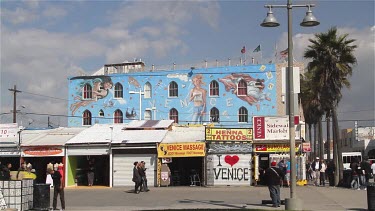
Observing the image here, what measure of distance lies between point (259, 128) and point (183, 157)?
5326 millimetres

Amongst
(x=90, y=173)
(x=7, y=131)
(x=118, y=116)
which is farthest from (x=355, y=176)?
(x=118, y=116)

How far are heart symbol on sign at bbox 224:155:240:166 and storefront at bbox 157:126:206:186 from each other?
140 centimetres

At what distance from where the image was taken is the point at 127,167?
33250mm

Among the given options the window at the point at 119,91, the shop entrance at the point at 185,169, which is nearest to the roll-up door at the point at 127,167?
the shop entrance at the point at 185,169

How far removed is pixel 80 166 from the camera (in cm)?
3591

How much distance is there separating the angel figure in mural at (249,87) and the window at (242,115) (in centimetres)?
103

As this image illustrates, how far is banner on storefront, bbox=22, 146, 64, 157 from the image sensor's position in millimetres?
33969

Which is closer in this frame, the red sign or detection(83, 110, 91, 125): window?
the red sign

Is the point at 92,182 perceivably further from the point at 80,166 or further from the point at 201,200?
the point at 201,200

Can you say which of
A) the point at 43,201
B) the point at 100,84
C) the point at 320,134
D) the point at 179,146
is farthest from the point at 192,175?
the point at 100,84

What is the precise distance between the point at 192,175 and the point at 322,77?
10332mm

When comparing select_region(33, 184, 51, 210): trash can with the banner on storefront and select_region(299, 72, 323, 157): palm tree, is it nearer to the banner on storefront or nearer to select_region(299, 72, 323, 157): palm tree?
the banner on storefront

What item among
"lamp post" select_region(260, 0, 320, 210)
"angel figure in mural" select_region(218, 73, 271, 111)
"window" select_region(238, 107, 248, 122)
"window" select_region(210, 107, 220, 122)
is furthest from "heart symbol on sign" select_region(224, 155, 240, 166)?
"window" select_region(210, 107, 220, 122)

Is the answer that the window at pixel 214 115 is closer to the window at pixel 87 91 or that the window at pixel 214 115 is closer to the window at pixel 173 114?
the window at pixel 173 114
